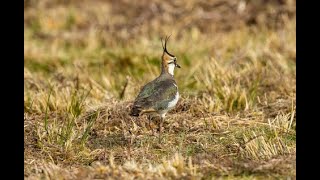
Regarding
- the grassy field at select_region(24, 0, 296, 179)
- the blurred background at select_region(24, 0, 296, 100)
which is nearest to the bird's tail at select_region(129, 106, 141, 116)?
the grassy field at select_region(24, 0, 296, 179)

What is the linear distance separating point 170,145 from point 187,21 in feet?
17.8

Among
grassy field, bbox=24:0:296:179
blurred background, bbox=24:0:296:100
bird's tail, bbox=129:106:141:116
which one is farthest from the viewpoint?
blurred background, bbox=24:0:296:100

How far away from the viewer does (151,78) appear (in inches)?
347

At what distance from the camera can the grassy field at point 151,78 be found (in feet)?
19.6

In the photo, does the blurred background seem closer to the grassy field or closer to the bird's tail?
the grassy field

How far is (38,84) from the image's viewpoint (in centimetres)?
869

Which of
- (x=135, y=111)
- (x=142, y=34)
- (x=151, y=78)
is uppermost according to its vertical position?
(x=142, y=34)

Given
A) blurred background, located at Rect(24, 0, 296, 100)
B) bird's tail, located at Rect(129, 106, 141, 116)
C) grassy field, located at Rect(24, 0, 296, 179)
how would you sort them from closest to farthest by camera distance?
grassy field, located at Rect(24, 0, 296, 179), bird's tail, located at Rect(129, 106, 141, 116), blurred background, located at Rect(24, 0, 296, 100)

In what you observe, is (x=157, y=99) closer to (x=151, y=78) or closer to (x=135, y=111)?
(x=135, y=111)

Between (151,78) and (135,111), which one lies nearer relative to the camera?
(135,111)

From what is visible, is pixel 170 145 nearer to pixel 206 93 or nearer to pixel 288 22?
pixel 206 93

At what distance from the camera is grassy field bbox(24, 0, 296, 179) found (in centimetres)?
597

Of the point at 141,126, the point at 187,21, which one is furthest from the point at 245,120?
the point at 187,21

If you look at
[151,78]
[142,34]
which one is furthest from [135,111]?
[142,34]
